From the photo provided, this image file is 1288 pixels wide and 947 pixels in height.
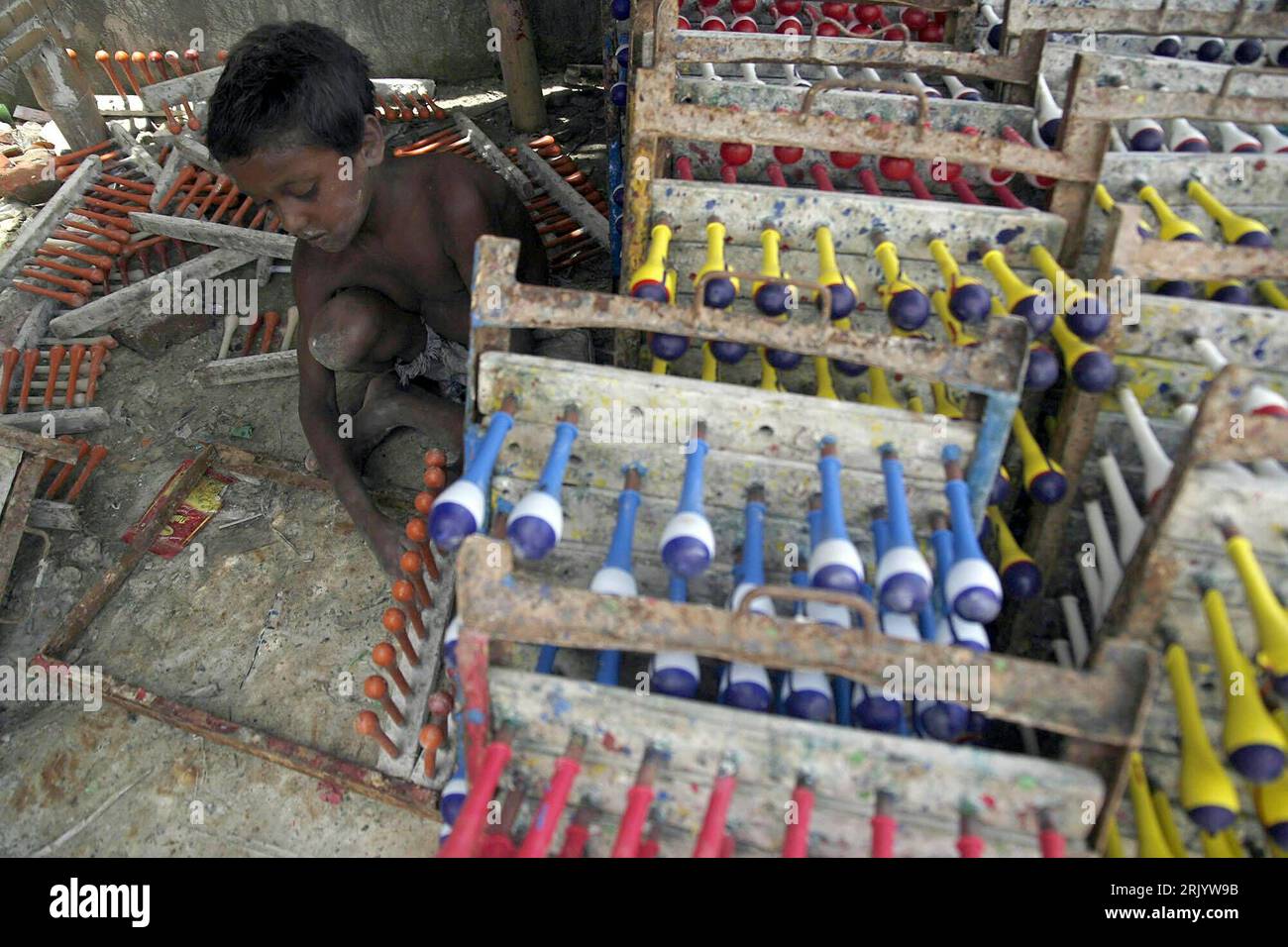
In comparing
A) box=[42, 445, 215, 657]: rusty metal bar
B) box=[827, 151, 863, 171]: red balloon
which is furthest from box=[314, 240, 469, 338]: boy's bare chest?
box=[827, 151, 863, 171]: red balloon

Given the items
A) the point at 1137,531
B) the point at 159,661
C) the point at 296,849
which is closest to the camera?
the point at 1137,531

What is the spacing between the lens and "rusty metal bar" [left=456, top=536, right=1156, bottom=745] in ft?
4.51

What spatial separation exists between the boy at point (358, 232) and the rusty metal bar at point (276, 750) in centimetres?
70

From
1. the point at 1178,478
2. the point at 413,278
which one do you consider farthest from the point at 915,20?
the point at 1178,478

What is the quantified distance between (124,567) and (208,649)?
526mm

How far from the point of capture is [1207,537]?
5.49 feet

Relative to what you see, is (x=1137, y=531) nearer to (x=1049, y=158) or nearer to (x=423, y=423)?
(x=1049, y=158)

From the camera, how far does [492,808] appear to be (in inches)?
68.3

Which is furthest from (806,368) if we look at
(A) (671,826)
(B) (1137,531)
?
(A) (671,826)

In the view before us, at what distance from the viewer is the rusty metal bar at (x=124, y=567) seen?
10.0ft

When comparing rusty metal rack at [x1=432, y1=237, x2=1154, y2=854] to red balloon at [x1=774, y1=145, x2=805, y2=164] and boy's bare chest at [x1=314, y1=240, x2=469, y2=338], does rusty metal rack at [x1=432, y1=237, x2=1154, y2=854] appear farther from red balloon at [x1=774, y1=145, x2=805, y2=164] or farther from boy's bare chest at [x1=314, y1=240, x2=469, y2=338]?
boy's bare chest at [x1=314, y1=240, x2=469, y2=338]

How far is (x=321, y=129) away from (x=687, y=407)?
1.64 meters

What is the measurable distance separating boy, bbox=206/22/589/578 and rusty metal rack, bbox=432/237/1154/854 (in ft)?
3.72

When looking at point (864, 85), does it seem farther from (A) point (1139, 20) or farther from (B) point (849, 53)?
(A) point (1139, 20)
